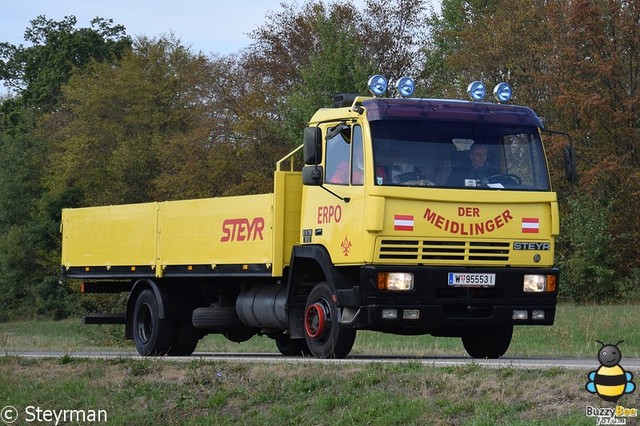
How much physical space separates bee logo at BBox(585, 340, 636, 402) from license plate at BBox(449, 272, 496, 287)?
5.09 meters

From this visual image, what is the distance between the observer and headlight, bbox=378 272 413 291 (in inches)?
618

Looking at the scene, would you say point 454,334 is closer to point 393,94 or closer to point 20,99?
point 393,94

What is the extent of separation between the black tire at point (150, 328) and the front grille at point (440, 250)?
18.5 feet

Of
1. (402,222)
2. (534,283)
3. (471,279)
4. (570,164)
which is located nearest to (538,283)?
(534,283)

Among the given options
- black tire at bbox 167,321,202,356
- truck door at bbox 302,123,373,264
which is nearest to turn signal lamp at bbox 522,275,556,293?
truck door at bbox 302,123,373,264

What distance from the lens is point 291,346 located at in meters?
20.8

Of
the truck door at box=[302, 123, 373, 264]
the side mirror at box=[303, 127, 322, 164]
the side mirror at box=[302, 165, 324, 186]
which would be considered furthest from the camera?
the side mirror at box=[303, 127, 322, 164]

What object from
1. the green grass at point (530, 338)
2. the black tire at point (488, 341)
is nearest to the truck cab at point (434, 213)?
the black tire at point (488, 341)

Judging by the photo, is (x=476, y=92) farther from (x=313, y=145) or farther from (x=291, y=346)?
(x=291, y=346)

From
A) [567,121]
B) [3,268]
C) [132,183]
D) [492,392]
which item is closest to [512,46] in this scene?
[567,121]

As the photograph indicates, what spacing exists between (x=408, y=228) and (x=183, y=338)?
6006 millimetres

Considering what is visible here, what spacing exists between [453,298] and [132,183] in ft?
177

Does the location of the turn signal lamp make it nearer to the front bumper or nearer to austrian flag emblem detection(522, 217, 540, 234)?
the front bumper

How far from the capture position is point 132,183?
68.9 m
